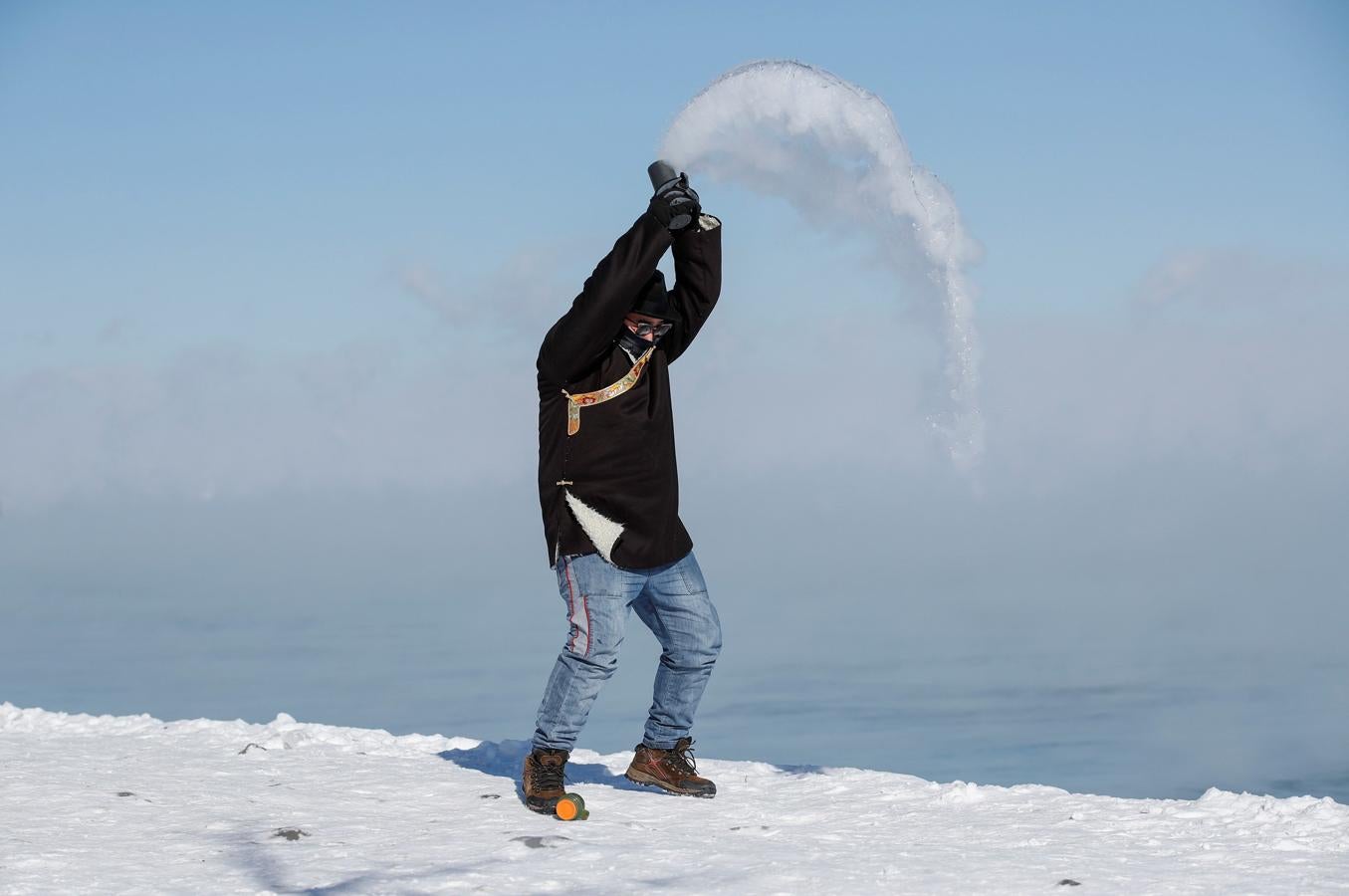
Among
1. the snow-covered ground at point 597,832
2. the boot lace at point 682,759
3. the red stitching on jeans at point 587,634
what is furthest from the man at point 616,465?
the snow-covered ground at point 597,832

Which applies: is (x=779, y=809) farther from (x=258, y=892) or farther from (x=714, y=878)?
(x=258, y=892)

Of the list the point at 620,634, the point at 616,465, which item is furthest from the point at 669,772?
the point at 616,465

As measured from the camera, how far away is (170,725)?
23.4 feet

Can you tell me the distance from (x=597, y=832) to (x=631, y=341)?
1738 mm

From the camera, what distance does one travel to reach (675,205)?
4941mm

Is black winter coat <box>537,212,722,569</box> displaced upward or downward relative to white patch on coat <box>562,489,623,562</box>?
upward

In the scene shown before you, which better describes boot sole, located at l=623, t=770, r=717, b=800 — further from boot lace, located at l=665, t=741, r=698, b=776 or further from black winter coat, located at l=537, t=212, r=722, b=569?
black winter coat, located at l=537, t=212, r=722, b=569

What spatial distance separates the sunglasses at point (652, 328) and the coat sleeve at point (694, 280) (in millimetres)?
35

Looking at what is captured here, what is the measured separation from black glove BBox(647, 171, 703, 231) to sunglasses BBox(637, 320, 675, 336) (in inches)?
15.4

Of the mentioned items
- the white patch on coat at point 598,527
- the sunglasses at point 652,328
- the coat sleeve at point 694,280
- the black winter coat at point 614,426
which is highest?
the coat sleeve at point 694,280

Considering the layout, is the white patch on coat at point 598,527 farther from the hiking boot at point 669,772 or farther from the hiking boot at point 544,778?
the hiking boot at point 669,772

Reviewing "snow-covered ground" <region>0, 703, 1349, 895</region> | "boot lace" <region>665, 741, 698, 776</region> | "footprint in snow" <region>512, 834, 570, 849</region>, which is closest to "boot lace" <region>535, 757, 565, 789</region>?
"snow-covered ground" <region>0, 703, 1349, 895</region>

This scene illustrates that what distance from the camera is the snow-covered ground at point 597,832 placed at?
4.17 meters

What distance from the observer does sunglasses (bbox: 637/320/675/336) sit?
17.0ft
